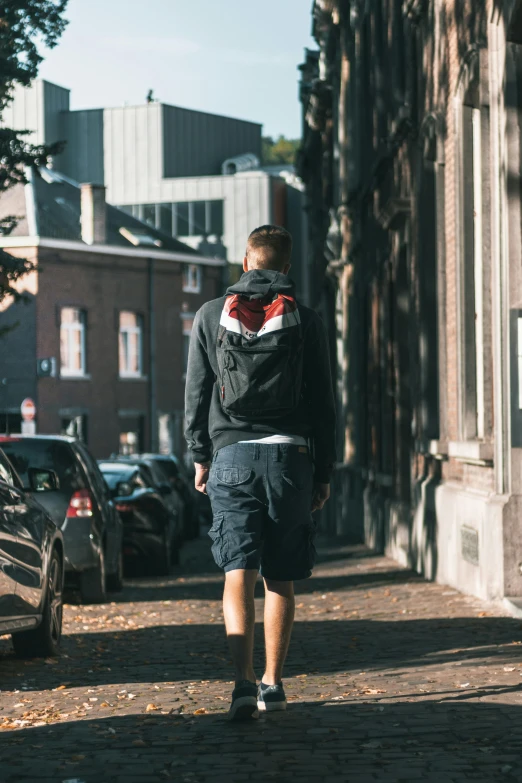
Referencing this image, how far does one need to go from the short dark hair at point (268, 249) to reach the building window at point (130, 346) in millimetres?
46602

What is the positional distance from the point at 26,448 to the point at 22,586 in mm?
4740

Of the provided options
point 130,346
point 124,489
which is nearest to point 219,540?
point 124,489

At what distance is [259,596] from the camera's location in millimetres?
13617

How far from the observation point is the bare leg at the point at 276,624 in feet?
20.9

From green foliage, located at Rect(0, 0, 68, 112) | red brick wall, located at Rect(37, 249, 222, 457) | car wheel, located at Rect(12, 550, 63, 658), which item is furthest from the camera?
red brick wall, located at Rect(37, 249, 222, 457)

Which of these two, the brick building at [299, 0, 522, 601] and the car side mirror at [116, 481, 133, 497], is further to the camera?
the car side mirror at [116, 481, 133, 497]

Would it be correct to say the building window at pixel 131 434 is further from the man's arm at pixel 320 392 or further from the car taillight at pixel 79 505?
the man's arm at pixel 320 392

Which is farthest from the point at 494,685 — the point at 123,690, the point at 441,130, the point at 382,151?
the point at 382,151

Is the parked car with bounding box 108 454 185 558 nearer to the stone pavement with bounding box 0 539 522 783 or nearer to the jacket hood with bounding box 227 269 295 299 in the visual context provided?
the stone pavement with bounding box 0 539 522 783

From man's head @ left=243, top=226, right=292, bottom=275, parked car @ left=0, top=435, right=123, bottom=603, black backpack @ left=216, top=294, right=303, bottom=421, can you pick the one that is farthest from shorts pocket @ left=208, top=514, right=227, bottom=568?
parked car @ left=0, top=435, right=123, bottom=603

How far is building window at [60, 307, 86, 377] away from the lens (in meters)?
50.1

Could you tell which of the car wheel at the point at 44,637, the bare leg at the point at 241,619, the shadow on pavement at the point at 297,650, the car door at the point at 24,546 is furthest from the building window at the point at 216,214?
the bare leg at the point at 241,619

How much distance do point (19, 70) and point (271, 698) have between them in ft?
39.2

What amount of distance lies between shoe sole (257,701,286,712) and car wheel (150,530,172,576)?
11451 mm
